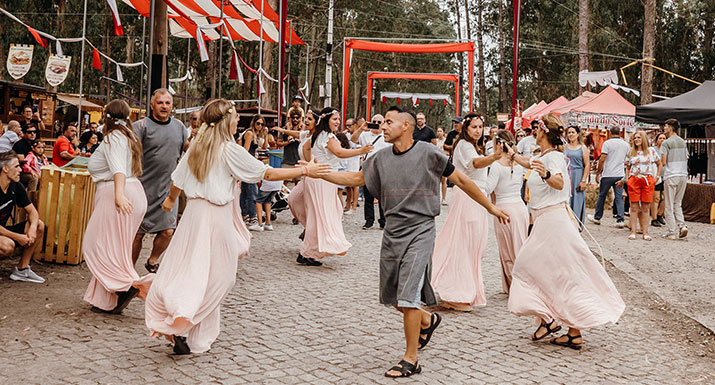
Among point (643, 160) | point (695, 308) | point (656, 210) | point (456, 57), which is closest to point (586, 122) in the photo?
point (656, 210)

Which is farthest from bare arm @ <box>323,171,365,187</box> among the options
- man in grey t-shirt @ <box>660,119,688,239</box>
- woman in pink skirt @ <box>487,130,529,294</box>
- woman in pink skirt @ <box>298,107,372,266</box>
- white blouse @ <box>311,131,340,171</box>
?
man in grey t-shirt @ <box>660,119,688,239</box>

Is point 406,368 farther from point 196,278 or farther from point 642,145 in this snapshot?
point 642,145

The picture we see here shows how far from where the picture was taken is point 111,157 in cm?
615

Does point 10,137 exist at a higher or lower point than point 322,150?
higher

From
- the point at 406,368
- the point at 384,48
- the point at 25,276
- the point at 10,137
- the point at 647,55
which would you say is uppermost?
the point at 647,55

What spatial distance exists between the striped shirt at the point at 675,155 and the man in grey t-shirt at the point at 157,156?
9735 mm

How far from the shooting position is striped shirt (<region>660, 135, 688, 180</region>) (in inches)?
543

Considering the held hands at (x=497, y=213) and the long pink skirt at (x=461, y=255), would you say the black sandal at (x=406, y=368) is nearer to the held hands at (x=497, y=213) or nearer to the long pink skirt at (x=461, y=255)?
the held hands at (x=497, y=213)

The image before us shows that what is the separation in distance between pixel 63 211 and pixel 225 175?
3803 millimetres

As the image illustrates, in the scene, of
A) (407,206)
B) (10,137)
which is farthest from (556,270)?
(10,137)

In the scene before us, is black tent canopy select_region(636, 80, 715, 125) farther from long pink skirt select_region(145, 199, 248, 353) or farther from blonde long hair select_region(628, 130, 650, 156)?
long pink skirt select_region(145, 199, 248, 353)

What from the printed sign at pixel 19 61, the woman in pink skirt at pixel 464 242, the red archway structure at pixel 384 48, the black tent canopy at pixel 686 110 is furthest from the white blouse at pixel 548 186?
the printed sign at pixel 19 61

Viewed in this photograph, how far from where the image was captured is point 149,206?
7.47 m

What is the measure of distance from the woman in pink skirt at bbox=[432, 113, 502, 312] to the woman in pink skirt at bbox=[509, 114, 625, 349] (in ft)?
2.93
